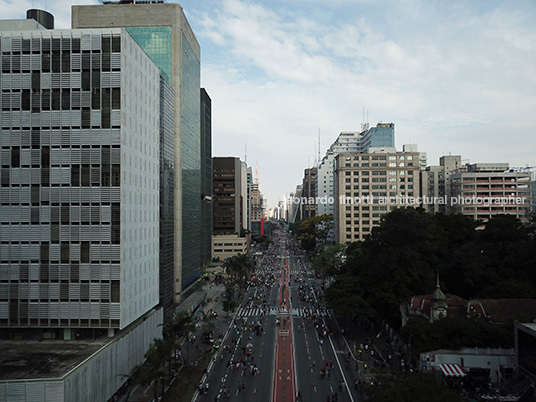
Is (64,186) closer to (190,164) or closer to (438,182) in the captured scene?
(190,164)

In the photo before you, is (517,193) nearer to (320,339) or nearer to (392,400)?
(320,339)

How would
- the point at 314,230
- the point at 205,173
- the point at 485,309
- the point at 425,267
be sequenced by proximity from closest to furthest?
the point at 485,309 → the point at 425,267 → the point at 205,173 → the point at 314,230

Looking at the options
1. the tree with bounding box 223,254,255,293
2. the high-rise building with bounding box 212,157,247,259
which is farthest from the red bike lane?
the high-rise building with bounding box 212,157,247,259

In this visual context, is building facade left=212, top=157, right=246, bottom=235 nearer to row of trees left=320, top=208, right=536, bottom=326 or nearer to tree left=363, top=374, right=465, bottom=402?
row of trees left=320, top=208, right=536, bottom=326

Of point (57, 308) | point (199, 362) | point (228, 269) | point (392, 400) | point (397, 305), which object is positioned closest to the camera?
point (392, 400)

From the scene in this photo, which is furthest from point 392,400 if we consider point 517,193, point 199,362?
point 517,193

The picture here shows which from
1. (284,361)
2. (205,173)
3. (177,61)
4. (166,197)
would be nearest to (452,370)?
(284,361)
